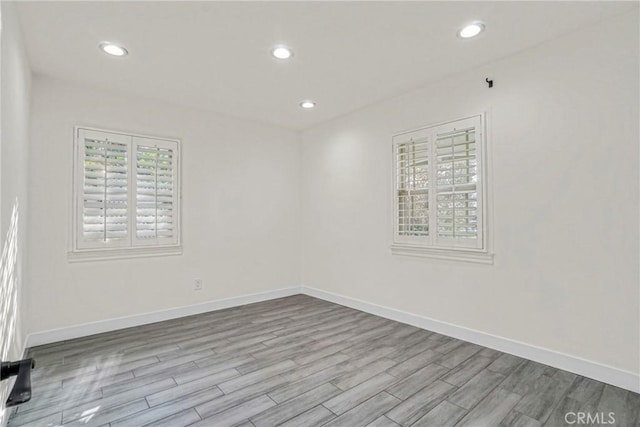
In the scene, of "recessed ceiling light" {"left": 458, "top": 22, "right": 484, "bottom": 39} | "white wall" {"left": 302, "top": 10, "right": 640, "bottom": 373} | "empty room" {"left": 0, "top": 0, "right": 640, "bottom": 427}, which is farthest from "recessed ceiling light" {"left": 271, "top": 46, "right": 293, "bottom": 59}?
"white wall" {"left": 302, "top": 10, "right": 640, "bottom": 373}

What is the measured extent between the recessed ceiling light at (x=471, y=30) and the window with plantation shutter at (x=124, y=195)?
10.4 feet

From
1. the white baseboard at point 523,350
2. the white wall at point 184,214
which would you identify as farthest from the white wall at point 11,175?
the white baseboard at point 523,350

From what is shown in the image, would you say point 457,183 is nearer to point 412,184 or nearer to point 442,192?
point 442,192

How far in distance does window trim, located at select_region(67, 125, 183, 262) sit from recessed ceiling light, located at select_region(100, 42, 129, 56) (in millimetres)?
992

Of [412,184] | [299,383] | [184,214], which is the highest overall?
[412,184]

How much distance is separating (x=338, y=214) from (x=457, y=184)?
5.71 ft

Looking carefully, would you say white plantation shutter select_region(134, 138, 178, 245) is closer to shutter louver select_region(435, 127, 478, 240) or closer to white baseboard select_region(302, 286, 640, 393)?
white baseboard select_region(302, 286, 640, 393)

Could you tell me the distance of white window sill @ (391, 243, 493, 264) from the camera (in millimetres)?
2935

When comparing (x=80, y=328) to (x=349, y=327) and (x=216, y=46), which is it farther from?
(x=216, y=46)

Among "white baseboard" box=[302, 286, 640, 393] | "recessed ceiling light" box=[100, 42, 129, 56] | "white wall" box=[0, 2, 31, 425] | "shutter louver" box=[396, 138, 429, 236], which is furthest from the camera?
"shutter louver" box=[396, 138, 429, 236]

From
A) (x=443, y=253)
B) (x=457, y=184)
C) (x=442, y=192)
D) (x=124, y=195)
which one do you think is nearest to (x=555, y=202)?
(x=457, y=184)

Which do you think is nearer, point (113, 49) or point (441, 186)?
point (113, 49)

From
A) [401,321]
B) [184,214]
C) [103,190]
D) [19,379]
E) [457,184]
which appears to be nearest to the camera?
[19,379]

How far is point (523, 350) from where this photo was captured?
2.67 metres
